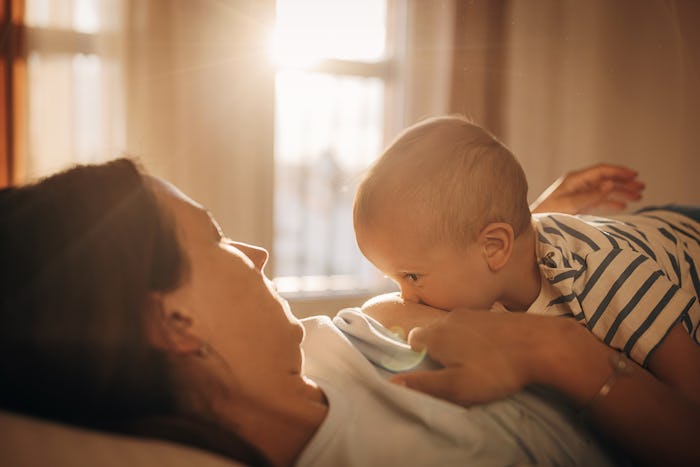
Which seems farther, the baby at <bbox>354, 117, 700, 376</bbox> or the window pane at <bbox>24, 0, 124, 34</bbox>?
the window pane at <bbox>24, 0, 124, 34</bbox>

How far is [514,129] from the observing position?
2.86m

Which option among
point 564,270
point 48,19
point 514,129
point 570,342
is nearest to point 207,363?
point 570,342

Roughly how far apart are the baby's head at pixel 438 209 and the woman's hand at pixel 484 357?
0.23m

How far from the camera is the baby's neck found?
3.42 feet

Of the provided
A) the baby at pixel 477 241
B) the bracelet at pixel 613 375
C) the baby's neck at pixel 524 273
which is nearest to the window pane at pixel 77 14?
the baby at pixel 477 241

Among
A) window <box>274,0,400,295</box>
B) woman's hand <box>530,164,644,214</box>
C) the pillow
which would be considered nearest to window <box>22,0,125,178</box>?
window <box>274,0,400,295</box>

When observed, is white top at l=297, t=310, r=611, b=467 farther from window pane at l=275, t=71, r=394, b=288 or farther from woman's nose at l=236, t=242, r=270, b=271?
window pane at l=275, t=71, r=394, b=288

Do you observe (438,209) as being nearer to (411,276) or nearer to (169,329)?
(411,276)

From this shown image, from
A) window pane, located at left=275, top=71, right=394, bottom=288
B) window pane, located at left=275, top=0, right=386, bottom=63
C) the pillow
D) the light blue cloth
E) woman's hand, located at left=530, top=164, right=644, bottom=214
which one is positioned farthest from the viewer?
window pane, located at left=275, top=71, right=394, bottom=288

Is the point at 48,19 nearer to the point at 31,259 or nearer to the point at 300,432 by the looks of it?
the point at 31,259

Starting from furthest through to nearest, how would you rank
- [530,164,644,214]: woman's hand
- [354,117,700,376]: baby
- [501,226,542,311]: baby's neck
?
[530,164,644,214]: woman's hand < [501,226,542,311]: baby's neck < [354,117,700,376]: baby

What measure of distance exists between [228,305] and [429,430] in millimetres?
301

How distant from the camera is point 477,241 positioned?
1004 mm

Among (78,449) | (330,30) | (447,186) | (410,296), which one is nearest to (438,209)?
(447,186)
